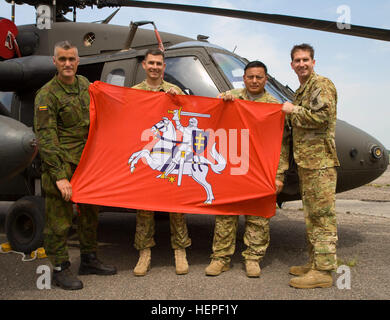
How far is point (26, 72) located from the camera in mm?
5469

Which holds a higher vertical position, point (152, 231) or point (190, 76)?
point (190, 76)

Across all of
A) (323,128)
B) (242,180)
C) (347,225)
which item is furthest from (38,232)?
(347,225)

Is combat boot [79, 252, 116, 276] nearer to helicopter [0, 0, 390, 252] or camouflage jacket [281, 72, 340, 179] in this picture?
helicopter [0, 0, 390, 252]

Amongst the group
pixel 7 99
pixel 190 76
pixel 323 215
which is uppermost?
pixel 190 76

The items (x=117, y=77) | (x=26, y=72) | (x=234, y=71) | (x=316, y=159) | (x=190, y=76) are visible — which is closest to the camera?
(x=316, y=159)

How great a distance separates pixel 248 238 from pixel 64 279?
1816mm

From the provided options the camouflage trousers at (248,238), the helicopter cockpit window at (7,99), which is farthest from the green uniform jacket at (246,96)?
the helicopter cockpit window at (7,99)

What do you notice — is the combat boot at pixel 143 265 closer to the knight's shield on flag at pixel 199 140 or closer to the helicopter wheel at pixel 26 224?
the knight's shield on flag at pixel 199 140

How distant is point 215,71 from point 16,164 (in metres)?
2.57

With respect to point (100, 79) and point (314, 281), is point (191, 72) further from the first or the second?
point (314, 281)

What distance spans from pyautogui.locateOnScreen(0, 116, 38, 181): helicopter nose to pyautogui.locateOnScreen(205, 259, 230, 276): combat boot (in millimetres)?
2059

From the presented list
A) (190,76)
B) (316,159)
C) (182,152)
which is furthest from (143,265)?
(190,76)
